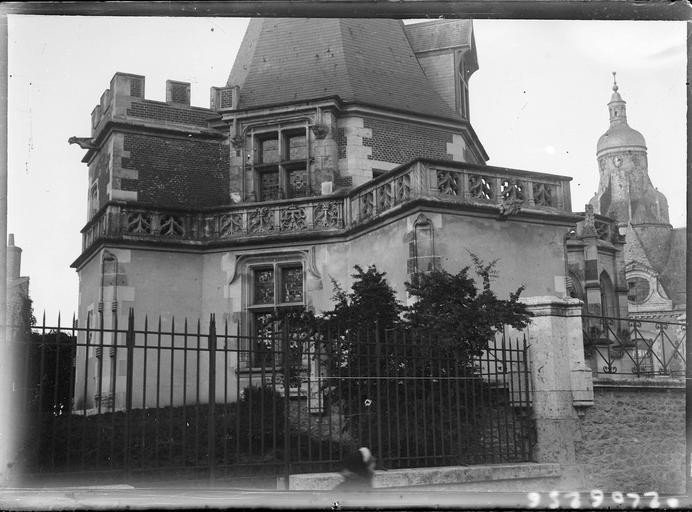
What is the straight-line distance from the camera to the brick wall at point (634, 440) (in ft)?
33.2

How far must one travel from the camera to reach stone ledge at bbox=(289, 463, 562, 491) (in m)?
7.87

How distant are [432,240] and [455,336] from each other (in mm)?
3731

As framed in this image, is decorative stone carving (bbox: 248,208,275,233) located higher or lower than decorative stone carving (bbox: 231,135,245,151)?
lower

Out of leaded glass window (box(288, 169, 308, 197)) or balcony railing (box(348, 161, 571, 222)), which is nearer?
balcony railing (box(348, 161, 571, 222))

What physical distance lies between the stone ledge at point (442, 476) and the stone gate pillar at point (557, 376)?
34 centimetres

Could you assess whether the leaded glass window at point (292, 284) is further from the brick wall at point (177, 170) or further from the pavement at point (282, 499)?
the pavement at point (282, 499)

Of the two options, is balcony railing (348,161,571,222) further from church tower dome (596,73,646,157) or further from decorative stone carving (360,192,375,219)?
church tower dome (596,73,646,157)

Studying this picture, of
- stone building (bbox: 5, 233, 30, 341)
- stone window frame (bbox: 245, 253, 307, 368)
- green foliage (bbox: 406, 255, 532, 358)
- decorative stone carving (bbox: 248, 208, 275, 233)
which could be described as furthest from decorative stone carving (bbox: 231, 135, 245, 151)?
green foliage (bbox: 406, 255, 532, 358)

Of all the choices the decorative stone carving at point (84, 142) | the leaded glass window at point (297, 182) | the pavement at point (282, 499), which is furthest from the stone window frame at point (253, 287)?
the pavement at point (282, 499)

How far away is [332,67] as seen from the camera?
1839 cm

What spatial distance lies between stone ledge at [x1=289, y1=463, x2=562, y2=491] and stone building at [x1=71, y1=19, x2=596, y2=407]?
5160 millimetres

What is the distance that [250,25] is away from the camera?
20156 mm

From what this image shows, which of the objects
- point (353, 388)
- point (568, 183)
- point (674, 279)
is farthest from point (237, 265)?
point (674, 279)

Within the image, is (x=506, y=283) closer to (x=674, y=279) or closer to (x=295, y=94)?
(x=295, y=94)
